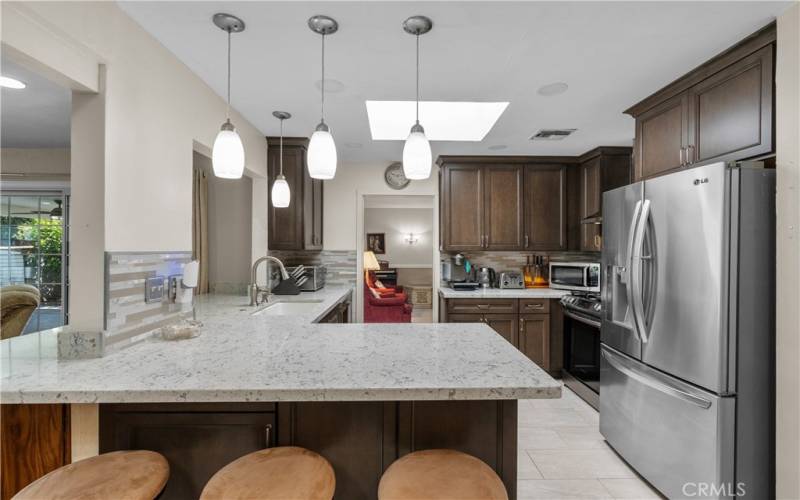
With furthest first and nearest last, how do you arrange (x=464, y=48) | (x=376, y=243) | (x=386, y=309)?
(x=376, y=243), (x=386, y=309), (x=464, y=48)

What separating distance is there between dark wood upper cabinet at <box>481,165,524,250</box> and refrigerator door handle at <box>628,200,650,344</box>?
78.5 inches

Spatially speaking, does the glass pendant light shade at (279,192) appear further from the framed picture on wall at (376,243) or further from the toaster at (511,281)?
the framed picture on wall at (376,243)

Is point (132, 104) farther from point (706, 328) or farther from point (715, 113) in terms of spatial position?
point (715, 113)

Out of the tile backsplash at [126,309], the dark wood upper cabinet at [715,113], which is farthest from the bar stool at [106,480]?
the dark wood upper cabinet at [715,113]

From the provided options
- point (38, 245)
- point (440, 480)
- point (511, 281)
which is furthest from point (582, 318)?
point (38, 245)

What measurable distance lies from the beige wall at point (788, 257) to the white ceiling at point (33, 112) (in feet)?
11.5

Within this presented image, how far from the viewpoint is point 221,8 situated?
58.7 inches

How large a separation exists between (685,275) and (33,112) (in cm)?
447

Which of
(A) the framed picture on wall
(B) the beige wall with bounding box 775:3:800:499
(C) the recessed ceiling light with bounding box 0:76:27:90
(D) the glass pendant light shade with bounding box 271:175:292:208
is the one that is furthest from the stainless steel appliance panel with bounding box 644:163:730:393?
(A) the framed picture on wall

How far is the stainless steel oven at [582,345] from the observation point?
2.97m

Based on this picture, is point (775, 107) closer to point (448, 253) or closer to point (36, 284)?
point (448, 253)

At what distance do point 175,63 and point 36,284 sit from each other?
3784 mm

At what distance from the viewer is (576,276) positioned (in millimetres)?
3756

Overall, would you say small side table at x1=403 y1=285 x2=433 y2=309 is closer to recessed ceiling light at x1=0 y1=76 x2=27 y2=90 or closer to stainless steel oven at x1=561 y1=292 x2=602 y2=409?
stainless steel oven at x1=561 y1=292 x2=602 y2=409
